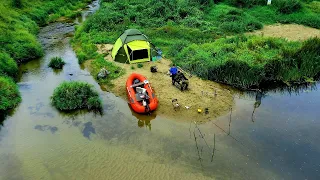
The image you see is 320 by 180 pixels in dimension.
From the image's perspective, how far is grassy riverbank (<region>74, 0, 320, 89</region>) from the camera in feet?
66.1

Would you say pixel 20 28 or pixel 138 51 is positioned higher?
pixel 20 28

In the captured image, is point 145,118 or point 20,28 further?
point 20,28

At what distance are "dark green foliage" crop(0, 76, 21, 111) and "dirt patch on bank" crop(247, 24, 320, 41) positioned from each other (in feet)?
66.4

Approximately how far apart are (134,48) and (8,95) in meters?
9.04

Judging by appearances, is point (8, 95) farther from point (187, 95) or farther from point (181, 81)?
point (187, 95)

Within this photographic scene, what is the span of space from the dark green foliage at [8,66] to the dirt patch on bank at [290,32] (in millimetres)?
20421

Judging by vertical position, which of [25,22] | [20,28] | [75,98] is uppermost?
[25,22]

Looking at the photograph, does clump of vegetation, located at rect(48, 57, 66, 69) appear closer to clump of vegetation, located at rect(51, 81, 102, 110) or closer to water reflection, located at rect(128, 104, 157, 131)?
clump of vegetation, located at rect(51, 81, 102, 110)

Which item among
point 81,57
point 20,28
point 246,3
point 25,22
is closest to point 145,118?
point 81,57

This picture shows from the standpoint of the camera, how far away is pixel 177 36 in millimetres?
26781

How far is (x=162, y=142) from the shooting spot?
587 inches

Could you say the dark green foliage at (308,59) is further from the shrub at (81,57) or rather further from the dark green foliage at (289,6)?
the shrub at (81,57)

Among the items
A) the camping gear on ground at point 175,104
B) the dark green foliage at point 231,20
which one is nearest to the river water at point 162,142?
the camping gear on ground at point 175,104

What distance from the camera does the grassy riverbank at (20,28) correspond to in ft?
68.8
